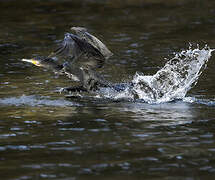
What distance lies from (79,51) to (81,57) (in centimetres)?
22

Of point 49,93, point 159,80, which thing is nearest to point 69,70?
point 49,93

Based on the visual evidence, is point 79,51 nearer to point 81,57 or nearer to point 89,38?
point 81,57

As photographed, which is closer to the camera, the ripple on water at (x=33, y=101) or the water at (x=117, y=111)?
the water at (x=117, y=111)

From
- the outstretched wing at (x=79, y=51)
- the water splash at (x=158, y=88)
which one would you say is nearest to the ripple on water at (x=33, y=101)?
the outstretched wing at (x=79, y=51)

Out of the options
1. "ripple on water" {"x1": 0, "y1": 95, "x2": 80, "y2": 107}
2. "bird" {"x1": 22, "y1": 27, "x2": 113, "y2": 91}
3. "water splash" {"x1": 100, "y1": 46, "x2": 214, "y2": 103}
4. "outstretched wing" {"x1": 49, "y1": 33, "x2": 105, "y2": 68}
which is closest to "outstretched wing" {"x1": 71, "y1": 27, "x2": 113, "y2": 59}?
"bird" {"x1": 22, "y1": 27, "x2": 113, "y2": 91}

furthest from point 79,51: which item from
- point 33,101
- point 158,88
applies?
point 158,88

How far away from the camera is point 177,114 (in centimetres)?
934

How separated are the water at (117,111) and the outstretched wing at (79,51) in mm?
670

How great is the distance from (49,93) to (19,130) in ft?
8.35

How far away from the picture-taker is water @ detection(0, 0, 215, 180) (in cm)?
692

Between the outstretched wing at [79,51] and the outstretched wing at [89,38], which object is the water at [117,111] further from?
the outstretched wing at [89,38]

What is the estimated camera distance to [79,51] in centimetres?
1047

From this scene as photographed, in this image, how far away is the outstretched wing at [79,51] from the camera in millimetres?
10219

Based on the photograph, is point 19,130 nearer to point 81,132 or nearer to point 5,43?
point 81,132
